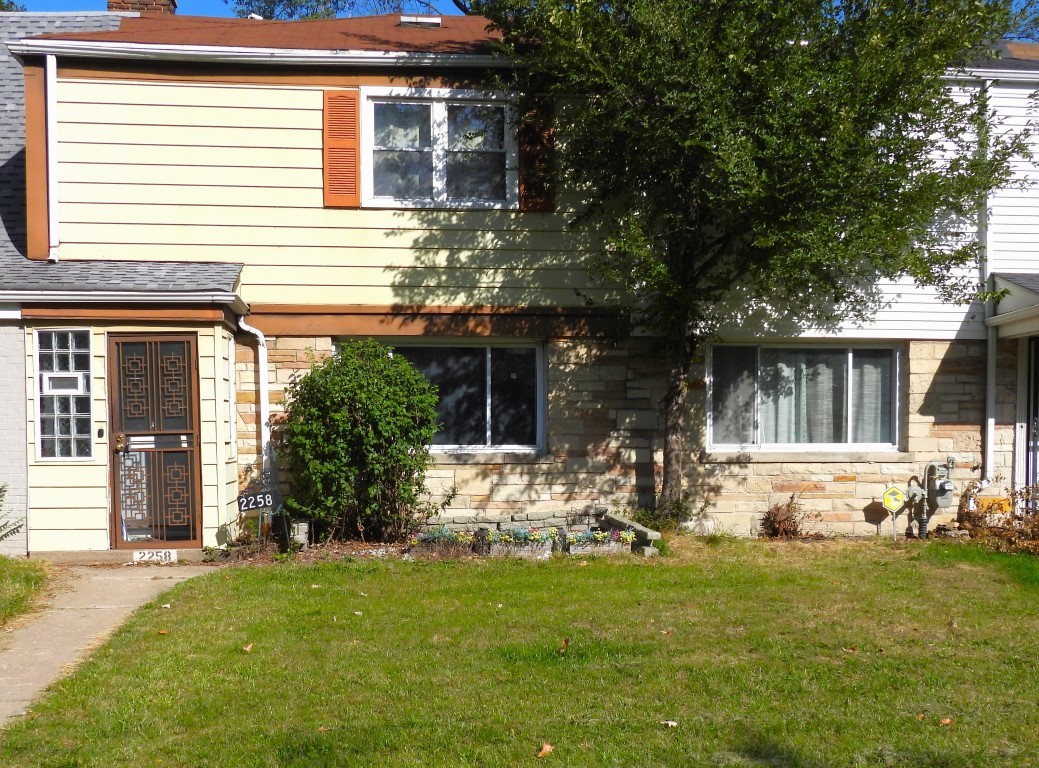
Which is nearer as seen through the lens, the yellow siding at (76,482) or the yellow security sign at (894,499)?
the yellow siding at (76,482)

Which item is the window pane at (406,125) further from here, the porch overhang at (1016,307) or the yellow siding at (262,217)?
the porch overhang at (1016,307)

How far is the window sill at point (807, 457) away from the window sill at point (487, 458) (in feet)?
6.34

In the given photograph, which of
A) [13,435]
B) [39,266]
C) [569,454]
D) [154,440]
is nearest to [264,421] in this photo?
[154,440]

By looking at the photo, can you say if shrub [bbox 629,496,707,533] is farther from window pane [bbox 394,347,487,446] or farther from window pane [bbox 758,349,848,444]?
window pane [bbox 394,347,487,446]

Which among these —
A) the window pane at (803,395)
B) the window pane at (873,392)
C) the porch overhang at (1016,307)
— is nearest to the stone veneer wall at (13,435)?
the window pane at (803,395)

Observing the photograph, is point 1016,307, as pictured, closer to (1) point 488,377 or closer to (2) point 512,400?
(2) point 512,400

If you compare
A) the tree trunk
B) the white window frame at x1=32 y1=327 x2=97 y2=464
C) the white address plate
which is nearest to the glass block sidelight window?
the white window frame at x1=32 y1=327 x2=97 y2=464

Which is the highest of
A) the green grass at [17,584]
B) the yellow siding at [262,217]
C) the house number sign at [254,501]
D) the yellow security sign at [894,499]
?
the yellow siding at [262,217]

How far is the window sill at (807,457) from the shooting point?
1070 centimetres

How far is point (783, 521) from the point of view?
10641 mm

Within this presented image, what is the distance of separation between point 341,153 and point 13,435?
4.44m

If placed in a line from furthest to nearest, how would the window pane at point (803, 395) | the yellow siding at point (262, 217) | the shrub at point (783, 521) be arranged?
the window pane at point (803, 395) < the shrub at point (783, 521) < the yellow siding at point (262, 217)

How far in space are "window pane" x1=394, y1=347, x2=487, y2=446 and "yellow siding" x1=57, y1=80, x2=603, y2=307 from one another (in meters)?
0.67

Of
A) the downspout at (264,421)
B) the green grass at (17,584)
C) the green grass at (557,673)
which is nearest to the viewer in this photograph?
the green grass at (557,673)
